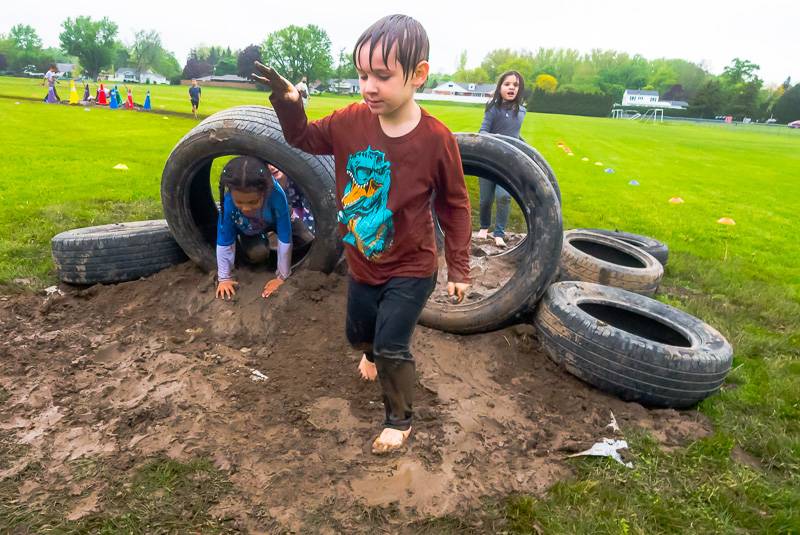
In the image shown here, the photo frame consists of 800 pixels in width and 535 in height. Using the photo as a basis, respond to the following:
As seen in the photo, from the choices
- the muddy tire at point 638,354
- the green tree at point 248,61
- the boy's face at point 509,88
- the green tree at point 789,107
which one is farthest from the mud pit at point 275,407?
the green tree at point 789,107

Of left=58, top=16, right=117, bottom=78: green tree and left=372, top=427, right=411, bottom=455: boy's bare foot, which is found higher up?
left=58, top=16, right=117, bottom=78: green tree

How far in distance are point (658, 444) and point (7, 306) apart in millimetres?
4977

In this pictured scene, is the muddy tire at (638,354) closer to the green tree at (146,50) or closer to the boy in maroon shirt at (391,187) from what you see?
the boy in maroon shirt at (391,187)

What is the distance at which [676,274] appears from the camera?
6621 millimetres

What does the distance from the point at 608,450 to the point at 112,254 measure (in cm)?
429

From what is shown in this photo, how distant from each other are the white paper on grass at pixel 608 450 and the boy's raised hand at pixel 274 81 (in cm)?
247

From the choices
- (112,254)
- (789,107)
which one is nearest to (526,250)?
(112,254)

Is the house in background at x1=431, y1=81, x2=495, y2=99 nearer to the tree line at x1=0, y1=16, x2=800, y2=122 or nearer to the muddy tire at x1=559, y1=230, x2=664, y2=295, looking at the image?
the tree line at x1=0, y1=16, x2=800, y2=122

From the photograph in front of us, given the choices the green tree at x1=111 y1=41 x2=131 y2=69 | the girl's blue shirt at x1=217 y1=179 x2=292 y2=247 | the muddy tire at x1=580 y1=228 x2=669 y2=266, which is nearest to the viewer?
the girl's blue shirt at x1=217 y1=179 x2=292 y2=247

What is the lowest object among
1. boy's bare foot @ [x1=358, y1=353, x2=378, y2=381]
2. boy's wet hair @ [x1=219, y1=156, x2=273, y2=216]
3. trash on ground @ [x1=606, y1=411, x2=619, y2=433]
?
trash on ground @ [x1=606, y1=411, x2=619, y2=433]

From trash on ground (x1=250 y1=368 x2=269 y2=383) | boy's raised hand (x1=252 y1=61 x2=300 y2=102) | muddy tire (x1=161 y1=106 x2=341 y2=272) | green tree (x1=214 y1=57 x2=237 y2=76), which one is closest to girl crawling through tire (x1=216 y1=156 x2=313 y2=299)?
muddy tire (x1=161 y1=106 x2=341 y2=272)

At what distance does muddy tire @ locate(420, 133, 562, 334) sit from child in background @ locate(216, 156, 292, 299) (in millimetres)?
1293

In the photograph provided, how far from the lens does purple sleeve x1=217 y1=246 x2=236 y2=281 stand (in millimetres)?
4418

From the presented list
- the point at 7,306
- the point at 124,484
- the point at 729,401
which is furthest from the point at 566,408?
the point at 7,306
